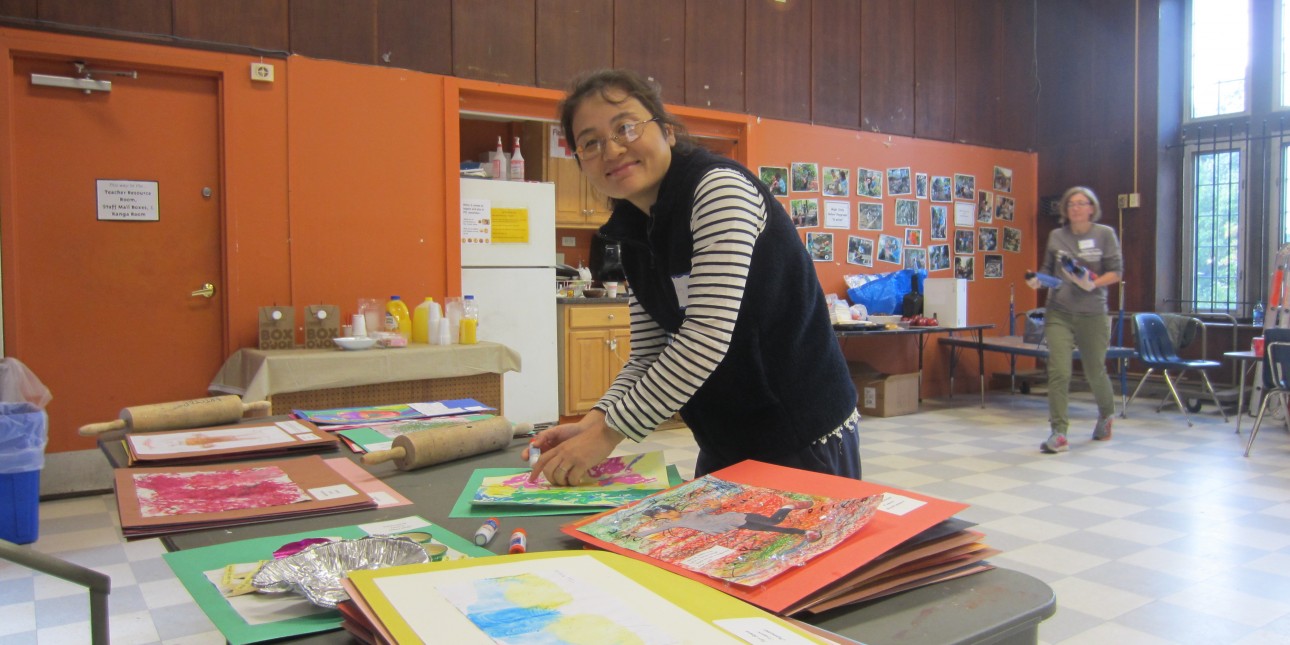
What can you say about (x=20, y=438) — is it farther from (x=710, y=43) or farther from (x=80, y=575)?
(x=710, y=43)

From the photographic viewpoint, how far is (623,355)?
5.97m

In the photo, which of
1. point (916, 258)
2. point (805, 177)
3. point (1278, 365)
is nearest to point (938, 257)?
point (916, 258)

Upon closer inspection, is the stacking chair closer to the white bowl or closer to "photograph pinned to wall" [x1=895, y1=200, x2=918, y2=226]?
"photograph pinned to wall" [x1=895, y1=200, x2=918, y2=226]

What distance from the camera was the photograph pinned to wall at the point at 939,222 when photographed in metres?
7.72

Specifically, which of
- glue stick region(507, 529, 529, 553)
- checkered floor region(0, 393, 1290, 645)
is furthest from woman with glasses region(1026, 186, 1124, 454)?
glue stick region(507, 529, 529, 553)

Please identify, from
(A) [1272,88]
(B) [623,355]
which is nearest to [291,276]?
(B) [623,355]

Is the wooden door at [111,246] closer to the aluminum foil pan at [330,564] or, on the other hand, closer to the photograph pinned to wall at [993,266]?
the aluminum foil pan at [330,564]

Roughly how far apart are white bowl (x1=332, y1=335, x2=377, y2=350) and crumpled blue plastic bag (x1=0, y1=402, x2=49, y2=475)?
1.23 m

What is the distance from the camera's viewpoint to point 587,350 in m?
5.74

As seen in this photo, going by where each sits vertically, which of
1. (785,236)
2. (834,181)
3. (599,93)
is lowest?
(785,236)

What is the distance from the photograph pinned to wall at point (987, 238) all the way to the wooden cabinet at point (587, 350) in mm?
4021

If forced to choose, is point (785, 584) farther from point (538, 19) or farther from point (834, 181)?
point (834, 181)

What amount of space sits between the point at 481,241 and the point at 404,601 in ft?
15.2

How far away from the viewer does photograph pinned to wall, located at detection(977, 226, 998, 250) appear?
8.07 meters
